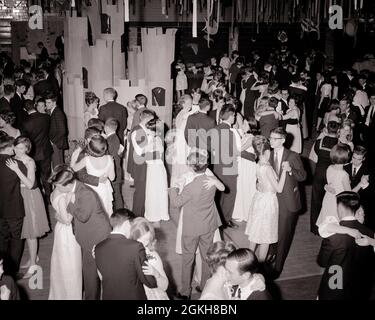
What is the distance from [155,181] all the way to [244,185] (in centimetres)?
114

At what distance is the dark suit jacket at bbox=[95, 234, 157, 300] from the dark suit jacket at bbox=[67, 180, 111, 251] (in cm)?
77

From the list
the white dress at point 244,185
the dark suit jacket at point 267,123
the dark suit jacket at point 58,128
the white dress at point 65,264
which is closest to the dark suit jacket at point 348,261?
the white dress at point 65,264

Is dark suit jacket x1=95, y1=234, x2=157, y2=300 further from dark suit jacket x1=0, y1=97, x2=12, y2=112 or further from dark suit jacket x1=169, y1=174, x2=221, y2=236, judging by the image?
dark suit jacket x1=0, y1=97, x2=12, y2=112

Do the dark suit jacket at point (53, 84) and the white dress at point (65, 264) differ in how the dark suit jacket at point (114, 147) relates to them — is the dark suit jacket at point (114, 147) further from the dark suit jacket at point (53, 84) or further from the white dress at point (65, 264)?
the dark suit jacket at point (53, 84)

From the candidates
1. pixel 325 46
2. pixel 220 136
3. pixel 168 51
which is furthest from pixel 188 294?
pixel 325 46

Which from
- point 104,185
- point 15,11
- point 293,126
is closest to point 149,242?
point 104,185

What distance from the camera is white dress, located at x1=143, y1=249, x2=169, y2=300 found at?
320 cm

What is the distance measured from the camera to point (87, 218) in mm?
3826

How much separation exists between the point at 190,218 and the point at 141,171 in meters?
1.79

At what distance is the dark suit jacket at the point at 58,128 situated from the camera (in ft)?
22.4

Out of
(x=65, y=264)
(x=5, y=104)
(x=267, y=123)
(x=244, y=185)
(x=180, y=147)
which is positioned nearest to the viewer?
(x=65, y=264)

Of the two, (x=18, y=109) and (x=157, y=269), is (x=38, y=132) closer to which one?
(x=18, y=109)
